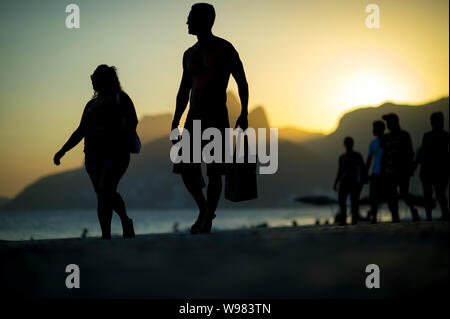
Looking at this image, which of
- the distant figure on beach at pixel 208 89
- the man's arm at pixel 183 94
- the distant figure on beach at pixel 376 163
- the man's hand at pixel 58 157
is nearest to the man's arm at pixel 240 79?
the distant figure on beach at pixel 208 89

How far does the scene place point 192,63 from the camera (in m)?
6.89

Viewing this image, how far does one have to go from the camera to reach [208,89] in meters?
6.79

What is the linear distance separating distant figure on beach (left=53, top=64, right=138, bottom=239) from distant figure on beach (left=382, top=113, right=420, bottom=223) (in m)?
5.17

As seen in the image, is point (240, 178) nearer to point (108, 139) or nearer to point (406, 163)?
point (108, 139)

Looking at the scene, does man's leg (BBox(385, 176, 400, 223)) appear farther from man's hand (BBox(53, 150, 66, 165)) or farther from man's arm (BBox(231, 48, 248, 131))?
man's hand (BBox(53, 150, 66, 165))

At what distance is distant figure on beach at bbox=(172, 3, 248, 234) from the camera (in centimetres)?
673

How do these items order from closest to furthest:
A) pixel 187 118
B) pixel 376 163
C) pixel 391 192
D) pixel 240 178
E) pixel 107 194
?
pixel 107 194
pixel 240 178
pixel 187 118
pixel 391 192
pixel 376 163

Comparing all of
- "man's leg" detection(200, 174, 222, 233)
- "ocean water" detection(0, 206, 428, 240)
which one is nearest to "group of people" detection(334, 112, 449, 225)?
"man's leg" detection(200, 174, 222, 233)

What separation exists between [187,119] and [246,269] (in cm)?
377

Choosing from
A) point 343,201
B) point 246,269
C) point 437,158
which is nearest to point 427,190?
point 437,158

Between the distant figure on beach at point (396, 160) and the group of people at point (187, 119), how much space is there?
4092 mm

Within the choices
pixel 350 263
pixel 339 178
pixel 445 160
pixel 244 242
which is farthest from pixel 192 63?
pixel 339 178

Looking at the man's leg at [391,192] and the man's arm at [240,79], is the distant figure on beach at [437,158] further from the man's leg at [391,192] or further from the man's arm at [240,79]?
the man's arm at [240,79]
